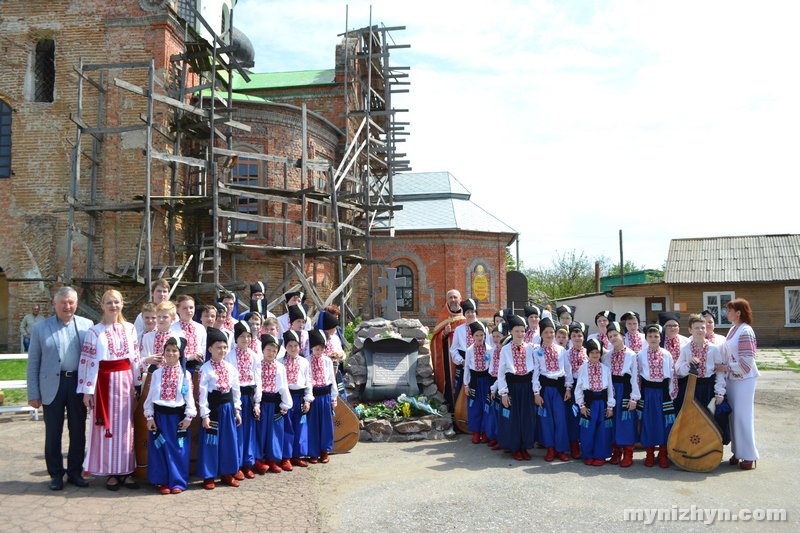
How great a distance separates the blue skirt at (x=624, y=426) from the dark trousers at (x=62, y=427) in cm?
554

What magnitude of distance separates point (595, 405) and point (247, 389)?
3830mm

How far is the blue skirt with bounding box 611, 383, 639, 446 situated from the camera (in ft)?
20.6

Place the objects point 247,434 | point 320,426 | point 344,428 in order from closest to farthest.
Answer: point 247,434, point 320,426, point 344,428

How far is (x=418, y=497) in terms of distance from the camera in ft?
17.6

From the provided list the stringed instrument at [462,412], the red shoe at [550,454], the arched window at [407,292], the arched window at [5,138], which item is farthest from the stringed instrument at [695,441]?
the arched window at [407,292]

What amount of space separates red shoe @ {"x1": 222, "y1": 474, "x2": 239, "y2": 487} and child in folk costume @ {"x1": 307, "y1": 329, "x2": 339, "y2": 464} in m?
1.13

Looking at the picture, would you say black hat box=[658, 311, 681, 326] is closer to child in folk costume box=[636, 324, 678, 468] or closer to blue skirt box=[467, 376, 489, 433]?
child in folk costume box=[636, 324, 678, 468]

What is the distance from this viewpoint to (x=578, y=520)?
4742 mm

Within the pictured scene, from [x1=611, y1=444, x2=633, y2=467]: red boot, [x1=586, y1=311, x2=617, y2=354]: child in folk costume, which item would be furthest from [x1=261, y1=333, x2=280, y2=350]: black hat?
[x1=611, y1=444, x2=633, y2=467]: red boot

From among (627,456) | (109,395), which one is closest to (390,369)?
(627,456)

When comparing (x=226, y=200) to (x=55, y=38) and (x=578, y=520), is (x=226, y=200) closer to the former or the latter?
(x=55, y=38)

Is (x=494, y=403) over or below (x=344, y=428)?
over

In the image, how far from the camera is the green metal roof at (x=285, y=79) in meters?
21.6

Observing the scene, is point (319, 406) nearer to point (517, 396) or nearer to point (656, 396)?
point (517, 396)
